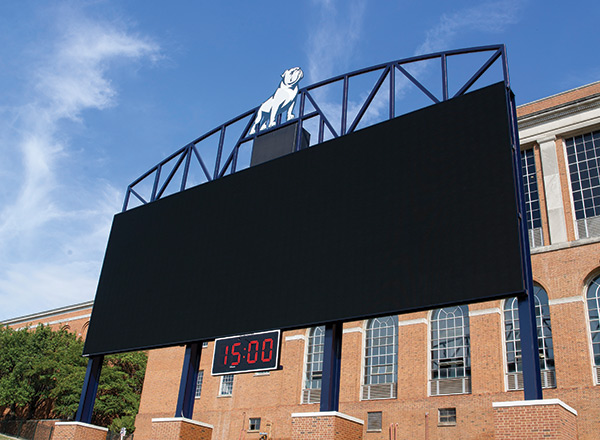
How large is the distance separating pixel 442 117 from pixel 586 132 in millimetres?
14534

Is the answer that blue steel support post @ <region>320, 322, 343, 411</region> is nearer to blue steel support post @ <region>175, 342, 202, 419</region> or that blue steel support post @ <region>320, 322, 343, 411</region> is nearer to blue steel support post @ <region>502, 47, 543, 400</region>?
blue steel support post @ <region>502, 47, 543, 400</region>

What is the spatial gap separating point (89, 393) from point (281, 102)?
37.1 ft

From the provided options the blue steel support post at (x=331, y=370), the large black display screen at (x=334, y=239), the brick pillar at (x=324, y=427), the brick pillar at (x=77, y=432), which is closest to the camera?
the large black display screen at (x=334, y=239)

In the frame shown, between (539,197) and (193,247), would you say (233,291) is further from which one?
(539,197)

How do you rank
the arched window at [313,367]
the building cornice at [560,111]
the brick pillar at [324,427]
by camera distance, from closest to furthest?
the brick pillar at [324,427]
the building cornice at [560,111]
the arched window at [313,367]

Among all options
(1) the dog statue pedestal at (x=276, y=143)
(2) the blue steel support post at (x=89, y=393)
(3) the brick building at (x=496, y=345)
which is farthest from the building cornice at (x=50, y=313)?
(1) the dog statue pedestal at (x=276, y=143)

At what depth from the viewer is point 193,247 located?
1817 cm

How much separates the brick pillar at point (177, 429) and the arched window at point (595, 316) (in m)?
14.5

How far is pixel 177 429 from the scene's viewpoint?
54.0 feet

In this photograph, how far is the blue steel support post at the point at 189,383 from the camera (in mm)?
16955

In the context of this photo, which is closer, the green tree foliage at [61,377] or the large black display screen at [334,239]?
the large black display screen at [334,239]

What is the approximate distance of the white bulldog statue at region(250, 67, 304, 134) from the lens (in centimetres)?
1977

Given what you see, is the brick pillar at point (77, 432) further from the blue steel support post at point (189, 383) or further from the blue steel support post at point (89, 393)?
the blue steel support post at point (189, 383)

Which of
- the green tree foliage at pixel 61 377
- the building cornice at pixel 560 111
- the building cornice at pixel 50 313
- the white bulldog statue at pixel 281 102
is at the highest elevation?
the building cornice at pixel 560 111
